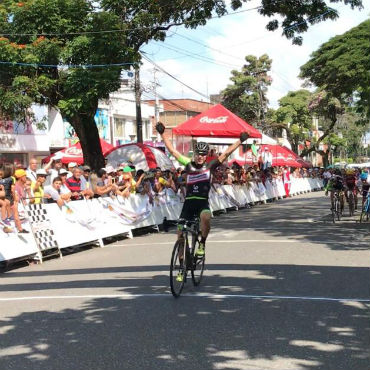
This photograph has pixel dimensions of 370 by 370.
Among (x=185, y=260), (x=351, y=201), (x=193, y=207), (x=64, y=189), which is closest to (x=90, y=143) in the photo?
(x=64, y=189)

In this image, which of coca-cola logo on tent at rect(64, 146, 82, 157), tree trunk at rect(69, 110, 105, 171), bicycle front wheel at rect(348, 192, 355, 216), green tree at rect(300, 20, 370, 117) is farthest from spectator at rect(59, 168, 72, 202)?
green tree at rect(300, 20, 370, 117)

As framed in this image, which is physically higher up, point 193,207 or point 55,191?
point 55,191

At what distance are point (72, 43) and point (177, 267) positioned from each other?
12.0 m

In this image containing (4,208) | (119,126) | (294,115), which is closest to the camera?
(4,208)

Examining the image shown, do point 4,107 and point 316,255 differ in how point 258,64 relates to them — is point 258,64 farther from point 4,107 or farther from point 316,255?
point 316,255

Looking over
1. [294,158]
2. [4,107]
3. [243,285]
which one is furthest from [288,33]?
[294,158]

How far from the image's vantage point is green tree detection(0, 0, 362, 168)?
1730 centimetres

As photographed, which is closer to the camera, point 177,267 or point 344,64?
point 177,267

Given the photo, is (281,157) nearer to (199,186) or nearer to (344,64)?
(344,64)

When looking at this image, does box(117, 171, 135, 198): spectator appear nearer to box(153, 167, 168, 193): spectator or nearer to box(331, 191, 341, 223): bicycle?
box(153, 167, 168, 193): spectator

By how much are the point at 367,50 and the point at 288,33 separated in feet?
13.9

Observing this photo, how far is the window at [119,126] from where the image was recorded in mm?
45625

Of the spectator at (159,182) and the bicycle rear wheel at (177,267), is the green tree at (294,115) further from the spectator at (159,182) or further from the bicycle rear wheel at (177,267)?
Result: the bicycle rear wheel at (177,267)

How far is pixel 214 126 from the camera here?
21.3 meters
